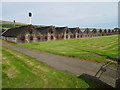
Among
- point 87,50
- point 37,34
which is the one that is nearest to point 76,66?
point 87,50

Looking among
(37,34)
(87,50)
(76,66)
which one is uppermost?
(37,34)

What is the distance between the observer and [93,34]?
70250 mm

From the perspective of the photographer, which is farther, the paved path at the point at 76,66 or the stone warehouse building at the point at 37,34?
the stone warehouse building at the point at 37,34

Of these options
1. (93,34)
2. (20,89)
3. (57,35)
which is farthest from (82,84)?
(93,34)

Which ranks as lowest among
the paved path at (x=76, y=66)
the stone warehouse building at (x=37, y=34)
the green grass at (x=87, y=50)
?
the paved path at (x=76, y=66)

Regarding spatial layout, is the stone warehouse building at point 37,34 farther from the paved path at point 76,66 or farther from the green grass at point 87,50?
the paved path at point 76,66

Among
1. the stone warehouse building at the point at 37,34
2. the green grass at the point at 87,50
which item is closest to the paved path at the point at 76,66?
the green grass at the point at 87,50

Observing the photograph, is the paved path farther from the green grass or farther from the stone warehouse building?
the stone warehouse building

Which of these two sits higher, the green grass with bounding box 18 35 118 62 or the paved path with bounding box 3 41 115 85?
the green grass with bounding box 18 35 118 62

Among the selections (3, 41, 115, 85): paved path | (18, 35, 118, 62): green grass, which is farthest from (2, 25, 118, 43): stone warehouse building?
(3, 41, 115, 85): paved path

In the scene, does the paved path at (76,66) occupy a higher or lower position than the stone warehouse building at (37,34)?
lower

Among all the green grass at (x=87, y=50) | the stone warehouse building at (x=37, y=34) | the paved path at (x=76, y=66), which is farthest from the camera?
the stone warehouse building at (x=37, y=34)

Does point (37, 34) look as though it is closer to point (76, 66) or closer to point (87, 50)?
point (87, 50)

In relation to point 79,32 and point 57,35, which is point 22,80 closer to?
point 57,35
